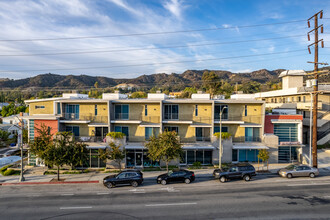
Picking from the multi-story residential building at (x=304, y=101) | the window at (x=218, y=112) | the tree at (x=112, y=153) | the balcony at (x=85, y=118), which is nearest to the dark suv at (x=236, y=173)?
the window at (x=218, y=112)

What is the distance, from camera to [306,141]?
35.5 meters

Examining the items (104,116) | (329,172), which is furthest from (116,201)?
(329,172)

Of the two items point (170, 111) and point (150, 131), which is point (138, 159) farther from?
point (170, 111)

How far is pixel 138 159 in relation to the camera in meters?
27.5

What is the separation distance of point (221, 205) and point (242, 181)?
23.8ft

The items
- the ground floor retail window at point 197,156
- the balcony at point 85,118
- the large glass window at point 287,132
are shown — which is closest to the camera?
the ground floor retail window at point 197,156

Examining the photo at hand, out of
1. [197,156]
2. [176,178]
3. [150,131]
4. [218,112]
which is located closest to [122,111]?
[150,131]

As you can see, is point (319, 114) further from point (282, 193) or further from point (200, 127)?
point (282, 193)

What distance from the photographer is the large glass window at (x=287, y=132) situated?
29.2 m

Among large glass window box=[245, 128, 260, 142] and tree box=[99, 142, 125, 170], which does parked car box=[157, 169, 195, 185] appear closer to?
tree box=[99, 142, 125, 170]

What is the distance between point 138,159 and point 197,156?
8005 millimetres

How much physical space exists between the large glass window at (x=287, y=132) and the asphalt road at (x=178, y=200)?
8.32m

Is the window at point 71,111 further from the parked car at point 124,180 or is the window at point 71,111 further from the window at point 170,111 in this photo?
the parked car at point 124,180

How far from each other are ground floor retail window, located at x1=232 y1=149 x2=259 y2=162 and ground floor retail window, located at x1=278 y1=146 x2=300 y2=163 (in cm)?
373
